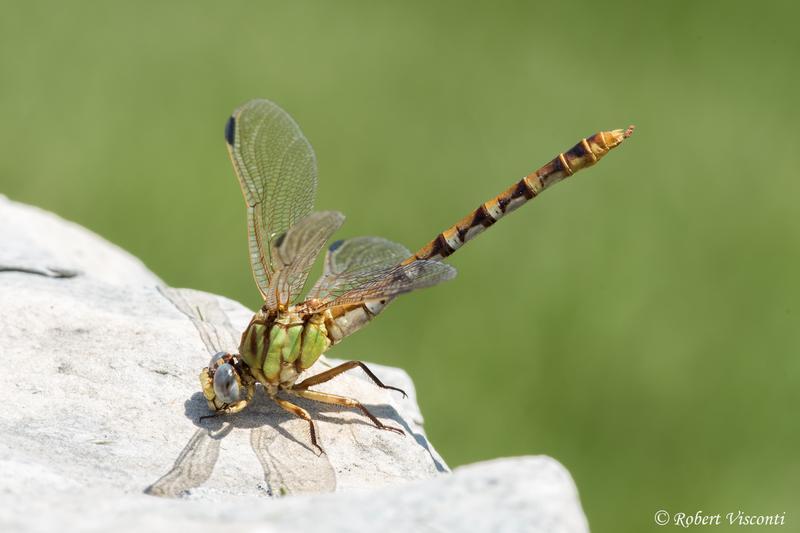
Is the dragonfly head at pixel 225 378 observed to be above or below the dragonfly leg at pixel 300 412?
above

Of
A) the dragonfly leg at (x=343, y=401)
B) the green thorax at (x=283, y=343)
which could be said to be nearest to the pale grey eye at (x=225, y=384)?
the green thorax at (x=283, y=343)

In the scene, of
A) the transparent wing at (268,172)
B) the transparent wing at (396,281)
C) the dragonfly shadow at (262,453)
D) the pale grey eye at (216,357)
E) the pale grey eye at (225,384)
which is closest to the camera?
the dragonfly shadow at (262,453)

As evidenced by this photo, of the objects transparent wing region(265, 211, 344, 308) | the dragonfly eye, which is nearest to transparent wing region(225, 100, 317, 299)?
transparent wing region(265, 211, 344, 308)

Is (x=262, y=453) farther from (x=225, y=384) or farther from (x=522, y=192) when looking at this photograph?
(x=522, y=192)

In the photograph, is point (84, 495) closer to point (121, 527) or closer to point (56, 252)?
point (121, 527)

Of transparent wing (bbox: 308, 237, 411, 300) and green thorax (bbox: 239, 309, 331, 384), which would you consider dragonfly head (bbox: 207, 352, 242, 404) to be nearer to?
green thorax (bbox: 239, 309, 331, 384)

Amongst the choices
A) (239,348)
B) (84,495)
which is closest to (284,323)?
(239,348)

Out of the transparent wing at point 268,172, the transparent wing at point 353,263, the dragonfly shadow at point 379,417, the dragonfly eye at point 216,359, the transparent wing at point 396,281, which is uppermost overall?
the transparent wing at point 268,172

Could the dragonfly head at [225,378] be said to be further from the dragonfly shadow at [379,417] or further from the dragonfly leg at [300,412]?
the dragonfly shadow at [379,417]
